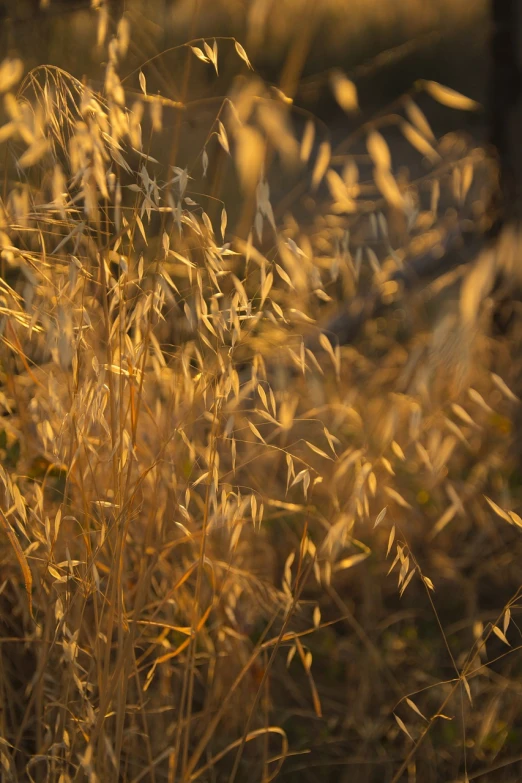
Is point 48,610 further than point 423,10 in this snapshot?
No

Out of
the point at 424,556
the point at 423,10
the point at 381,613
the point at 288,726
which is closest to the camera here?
the point at 288,726

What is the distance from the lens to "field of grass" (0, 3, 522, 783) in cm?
74

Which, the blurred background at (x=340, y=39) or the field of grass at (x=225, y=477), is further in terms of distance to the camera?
the blurred background at (x=340, y=39)

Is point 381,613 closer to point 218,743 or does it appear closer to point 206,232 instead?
point 218,743

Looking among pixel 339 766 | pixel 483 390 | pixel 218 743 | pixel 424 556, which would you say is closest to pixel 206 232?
pixel 218 743

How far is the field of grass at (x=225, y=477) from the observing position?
2.43 ft

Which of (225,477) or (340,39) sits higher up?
(225,477)

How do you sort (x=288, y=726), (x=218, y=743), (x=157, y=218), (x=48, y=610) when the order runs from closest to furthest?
(x=48, y=610)
(x=218, y=743)
(x=288, y=726)
(x=157, y=218)

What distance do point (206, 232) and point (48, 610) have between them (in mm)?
354

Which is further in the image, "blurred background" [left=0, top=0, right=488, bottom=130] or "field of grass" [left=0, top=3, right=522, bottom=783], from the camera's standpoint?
"blurred background" [left=0, top=0, right=488, bottom=130]

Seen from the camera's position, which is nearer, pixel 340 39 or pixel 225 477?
pixel 225 477

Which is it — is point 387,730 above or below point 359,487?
below

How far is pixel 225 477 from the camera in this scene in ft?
2.92

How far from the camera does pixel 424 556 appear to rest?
61.3 inches
